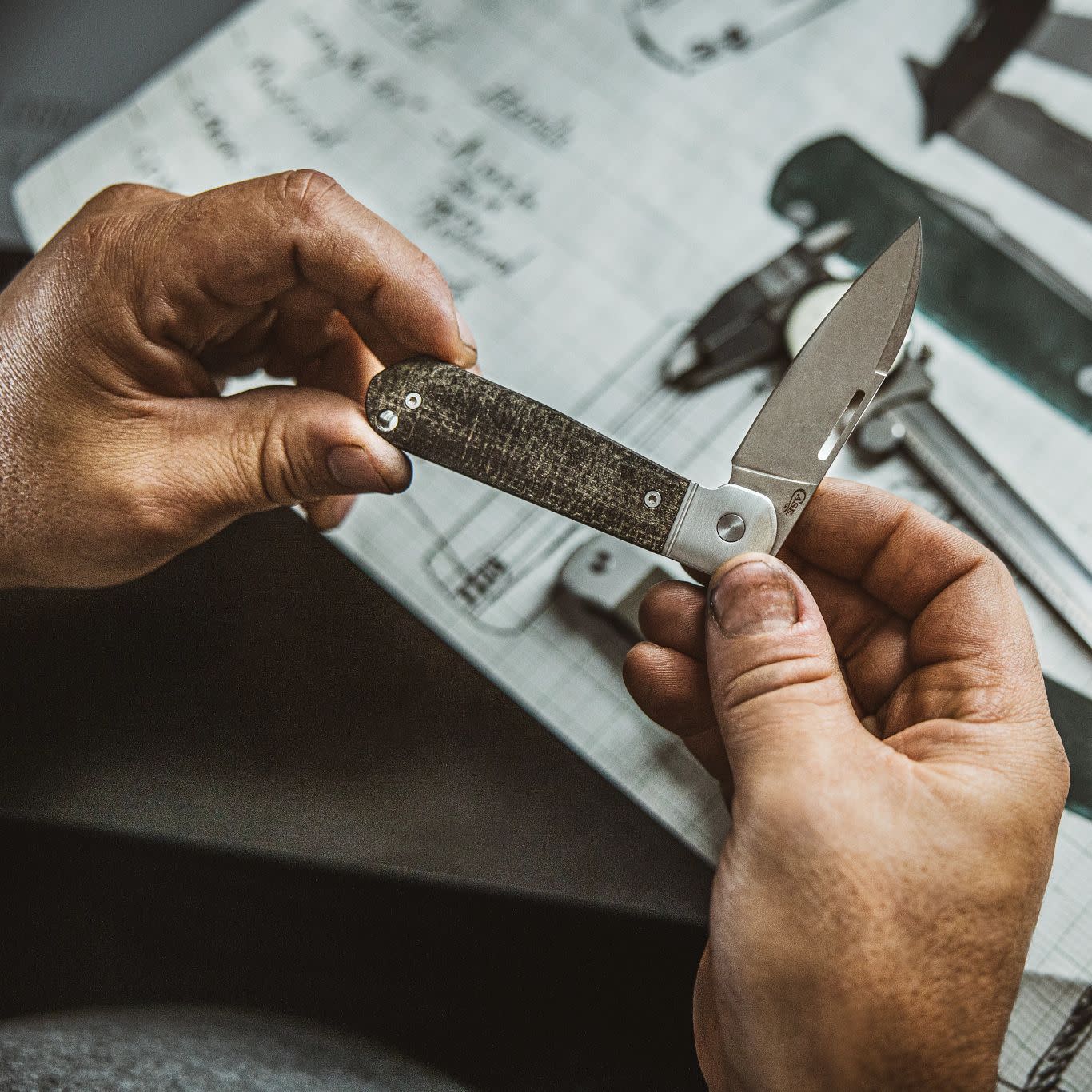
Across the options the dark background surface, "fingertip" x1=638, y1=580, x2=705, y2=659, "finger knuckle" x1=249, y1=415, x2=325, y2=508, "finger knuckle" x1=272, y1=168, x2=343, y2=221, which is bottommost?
the dark background surface

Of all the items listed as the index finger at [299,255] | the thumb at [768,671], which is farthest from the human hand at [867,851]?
the index finger at [299,255]

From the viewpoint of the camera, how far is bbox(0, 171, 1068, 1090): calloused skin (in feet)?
1.57

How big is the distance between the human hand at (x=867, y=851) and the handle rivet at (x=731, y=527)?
0.9 inches

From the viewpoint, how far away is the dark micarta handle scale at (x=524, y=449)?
1.87ft

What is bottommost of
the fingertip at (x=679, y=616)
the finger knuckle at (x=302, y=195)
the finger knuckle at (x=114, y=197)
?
the fingertip at (x=679, y=616)

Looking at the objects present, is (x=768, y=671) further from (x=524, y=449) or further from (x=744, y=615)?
(x=524, y=449)

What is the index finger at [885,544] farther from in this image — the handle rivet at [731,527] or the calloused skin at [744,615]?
the handle rivet at [731,527]

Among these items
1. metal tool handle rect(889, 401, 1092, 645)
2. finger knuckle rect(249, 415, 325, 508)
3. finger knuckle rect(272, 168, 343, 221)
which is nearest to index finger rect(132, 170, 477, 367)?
finger knuckle rect(272, 168, 343, 221)

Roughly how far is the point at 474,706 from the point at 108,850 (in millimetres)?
352

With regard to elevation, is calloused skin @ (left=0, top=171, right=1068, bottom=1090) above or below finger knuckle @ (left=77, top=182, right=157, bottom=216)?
below

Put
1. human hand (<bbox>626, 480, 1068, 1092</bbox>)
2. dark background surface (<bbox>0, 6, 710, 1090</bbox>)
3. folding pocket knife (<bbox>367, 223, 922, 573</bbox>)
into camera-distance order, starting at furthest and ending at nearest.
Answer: dark background surface (<bbox>0, 6, 710, 1090</bbox>) → folding pocket knife (<bbox>367, 223, 922, 573</bbox>) → human hand (<bbox>626, 480, 1068, 1092</bbox>)

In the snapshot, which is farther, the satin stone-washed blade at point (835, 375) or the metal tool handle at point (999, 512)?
the metal tool handle at point (999, 512)

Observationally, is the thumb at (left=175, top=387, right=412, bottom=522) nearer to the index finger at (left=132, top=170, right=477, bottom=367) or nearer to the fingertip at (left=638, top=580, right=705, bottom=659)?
the index finger at (left=132, top=170, right=477, bottom=367)

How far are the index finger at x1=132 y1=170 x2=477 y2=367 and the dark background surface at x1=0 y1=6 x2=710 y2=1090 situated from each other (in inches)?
10.1
